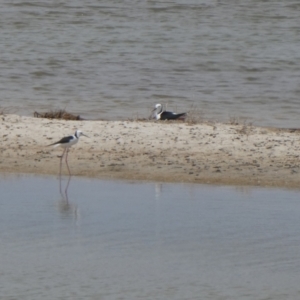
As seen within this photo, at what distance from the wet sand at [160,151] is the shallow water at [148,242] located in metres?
0.53

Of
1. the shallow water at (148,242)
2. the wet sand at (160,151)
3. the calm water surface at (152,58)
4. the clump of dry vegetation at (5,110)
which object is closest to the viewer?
the shallow water at (148,242)

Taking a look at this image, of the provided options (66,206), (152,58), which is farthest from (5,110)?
(152,58)

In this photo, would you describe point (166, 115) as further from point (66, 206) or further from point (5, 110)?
point (66, 206)

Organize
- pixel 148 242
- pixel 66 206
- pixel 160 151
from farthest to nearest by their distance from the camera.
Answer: pixel 160 151, pixel 66 206, pixel 148 242

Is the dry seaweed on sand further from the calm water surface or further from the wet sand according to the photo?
the calm water surface

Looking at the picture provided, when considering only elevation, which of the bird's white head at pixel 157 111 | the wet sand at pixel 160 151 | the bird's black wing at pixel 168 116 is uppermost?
the bird's white head at pixel 157 111

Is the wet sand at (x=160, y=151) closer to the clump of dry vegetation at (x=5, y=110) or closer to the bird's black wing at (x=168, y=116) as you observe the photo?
the bird's black wing at (x=168, y=116)

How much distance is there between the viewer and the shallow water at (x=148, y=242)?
23.4 feet

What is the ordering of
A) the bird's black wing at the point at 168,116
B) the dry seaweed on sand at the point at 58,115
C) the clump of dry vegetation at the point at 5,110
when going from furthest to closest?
the clump of dry vegetation at the point at 5,110
the dry seaweed on sand at the point at 58,115
the bird's black wing at the point at 168,116

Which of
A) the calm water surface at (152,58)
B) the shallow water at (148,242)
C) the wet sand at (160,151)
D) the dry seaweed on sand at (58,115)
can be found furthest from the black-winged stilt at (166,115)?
the shallow water at (148,242)

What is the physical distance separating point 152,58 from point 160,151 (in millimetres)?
11112

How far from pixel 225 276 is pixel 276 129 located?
6835 millimetres

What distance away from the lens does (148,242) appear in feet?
26.9

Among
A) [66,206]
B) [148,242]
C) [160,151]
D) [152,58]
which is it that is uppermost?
[152,58]
